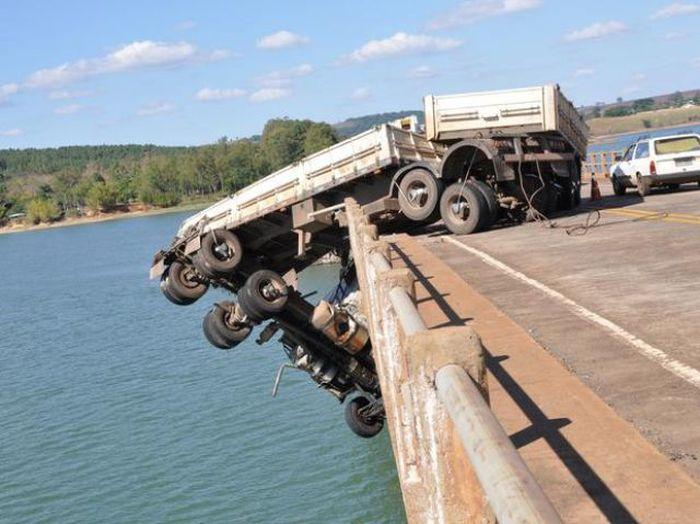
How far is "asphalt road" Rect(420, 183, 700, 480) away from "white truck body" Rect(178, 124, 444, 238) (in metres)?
1.76

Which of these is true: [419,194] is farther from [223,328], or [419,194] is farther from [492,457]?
[492,457]

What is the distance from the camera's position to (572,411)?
5531 millimetres

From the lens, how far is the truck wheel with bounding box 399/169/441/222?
1680cm

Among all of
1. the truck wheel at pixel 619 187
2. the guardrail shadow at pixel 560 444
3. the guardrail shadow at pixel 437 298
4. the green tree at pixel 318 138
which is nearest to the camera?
the guardrail shadow at pixel 560 444

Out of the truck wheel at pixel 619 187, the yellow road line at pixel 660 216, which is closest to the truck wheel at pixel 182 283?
the yellow road line at pixel 660 216

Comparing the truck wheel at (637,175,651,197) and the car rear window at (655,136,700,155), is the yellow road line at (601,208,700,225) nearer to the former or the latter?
the truck wheel at (637,175,651,197)

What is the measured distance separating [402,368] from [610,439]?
1.53 metres

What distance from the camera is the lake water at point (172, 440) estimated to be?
16734 mm

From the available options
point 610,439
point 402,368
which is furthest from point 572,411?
point 402,368

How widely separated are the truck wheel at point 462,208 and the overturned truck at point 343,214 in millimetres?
18

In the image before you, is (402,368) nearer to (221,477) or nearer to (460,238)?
(460,238)

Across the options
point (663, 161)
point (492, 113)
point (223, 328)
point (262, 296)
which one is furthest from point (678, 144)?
point (223, 328)

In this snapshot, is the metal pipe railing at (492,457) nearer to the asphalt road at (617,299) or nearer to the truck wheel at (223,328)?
the asphalt road at (617,299)

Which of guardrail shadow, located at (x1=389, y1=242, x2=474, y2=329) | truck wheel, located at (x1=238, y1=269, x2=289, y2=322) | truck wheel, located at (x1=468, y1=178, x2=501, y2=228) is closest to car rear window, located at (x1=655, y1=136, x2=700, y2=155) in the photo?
truck wheel, located at (x1=468, y1=178, x2=501, y2=228)
